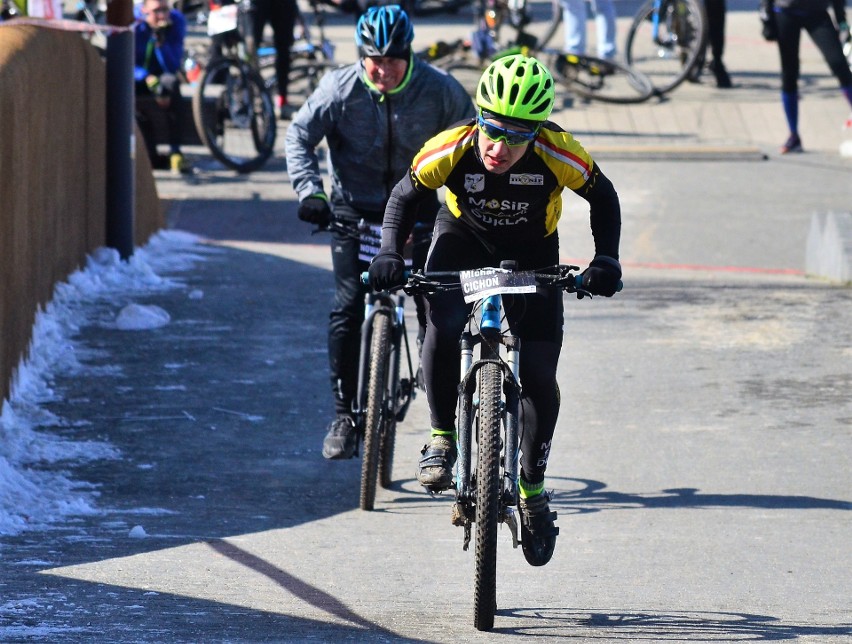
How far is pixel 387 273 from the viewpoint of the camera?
562cm

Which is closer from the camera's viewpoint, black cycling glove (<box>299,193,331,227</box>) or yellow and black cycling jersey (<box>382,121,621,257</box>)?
yellow and black cycling jersey (<box>382,121,621,257</box>)

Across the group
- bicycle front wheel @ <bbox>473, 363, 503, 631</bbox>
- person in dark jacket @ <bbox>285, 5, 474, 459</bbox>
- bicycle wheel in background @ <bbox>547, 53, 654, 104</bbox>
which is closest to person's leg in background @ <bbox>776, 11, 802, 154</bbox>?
bicycle wheel in background @ <bbox>547, 53, 654, 104</bbox>

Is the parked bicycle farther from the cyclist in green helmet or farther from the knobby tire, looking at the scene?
the cyclist in green helmet

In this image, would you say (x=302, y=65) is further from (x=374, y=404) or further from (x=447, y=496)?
(x=374, y=404)

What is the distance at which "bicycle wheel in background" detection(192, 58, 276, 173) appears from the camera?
14062 mm

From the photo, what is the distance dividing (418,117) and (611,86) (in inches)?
443

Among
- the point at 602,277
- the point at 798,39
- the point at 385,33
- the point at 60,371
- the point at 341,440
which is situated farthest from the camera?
the point at 798,39

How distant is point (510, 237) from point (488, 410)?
81 cm

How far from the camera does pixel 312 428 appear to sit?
320 inches

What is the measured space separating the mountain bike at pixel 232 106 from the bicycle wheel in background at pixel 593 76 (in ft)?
12.7

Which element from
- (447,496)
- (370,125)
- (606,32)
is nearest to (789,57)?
(606,32)

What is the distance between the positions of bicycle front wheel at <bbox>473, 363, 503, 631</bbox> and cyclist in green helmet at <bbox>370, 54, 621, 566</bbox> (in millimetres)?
367

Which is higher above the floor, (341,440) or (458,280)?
(458,280)

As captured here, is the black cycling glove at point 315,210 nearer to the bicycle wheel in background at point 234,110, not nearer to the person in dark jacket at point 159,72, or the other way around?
the bicycle wheel in background at point 234,110
